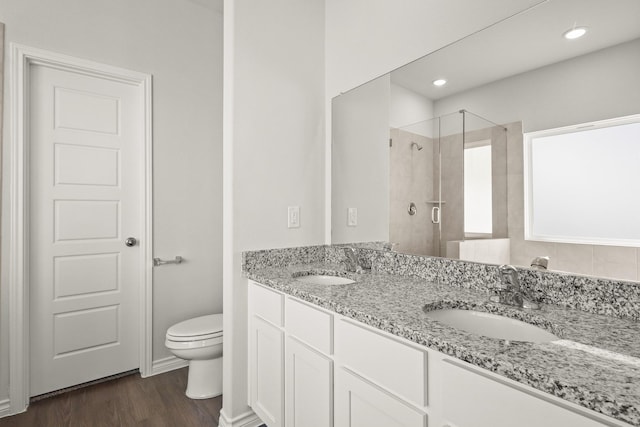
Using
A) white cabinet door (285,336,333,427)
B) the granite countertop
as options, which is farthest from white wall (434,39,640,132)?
white cabinet door (285,336,333,427)

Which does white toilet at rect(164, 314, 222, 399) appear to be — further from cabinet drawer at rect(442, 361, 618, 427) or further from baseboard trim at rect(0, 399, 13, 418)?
cabinet drawer at rect(442, 361, 618, 427)

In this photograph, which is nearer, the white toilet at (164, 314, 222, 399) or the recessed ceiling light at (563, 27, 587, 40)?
the recessed ceiling light at (563, 27, 587, 40)

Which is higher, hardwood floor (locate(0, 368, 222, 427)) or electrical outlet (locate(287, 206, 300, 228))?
electrical outlet (locate(287, 206, 300, 228))

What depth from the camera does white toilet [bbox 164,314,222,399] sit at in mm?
2051

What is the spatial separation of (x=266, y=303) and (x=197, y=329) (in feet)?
2.52

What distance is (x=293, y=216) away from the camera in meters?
2.03

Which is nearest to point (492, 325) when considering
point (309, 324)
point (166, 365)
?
point (309, 324)

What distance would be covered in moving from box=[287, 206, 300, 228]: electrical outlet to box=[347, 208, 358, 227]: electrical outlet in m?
0.30

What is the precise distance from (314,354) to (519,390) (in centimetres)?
77

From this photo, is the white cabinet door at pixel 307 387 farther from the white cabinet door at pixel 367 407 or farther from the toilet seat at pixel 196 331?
the toilet seat at pixel 196 331

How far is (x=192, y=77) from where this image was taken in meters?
2.65

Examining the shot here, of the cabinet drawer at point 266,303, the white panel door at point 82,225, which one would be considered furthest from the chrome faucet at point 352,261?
the white panel door at point 82,225

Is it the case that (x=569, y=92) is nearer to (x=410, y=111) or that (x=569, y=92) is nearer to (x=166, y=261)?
(x=410, y=111)

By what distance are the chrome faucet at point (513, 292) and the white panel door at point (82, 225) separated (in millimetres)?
2295
